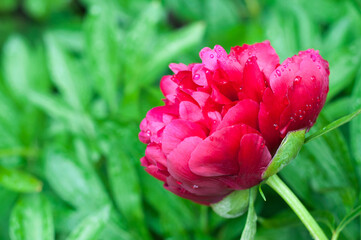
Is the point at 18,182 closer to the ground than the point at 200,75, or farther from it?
closer to the ground

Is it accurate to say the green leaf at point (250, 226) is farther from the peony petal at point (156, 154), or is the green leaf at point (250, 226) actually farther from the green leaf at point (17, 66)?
the green leaf at point (17, 66)

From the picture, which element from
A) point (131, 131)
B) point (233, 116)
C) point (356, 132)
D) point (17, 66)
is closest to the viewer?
point (233, 116)

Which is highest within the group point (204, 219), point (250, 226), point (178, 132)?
point (178, 132)

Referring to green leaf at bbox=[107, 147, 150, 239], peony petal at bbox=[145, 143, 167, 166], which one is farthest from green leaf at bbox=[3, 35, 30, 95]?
peony petal at bbox=[145, 143, 167, 166]

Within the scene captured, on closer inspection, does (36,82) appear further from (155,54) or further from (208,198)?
(208,198)

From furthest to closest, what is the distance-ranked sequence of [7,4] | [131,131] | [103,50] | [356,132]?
[7,4] → [103,50] → [131,131] → [356,132]

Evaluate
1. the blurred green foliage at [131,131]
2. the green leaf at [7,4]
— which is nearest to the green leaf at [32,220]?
the blurred green foliage at [131,131]

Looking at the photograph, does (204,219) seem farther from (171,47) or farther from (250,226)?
(171,47)

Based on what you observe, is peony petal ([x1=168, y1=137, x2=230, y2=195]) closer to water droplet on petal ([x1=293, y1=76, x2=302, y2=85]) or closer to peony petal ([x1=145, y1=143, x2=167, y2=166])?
peony petal ([x1=145, y1=143, x2=167, y2=166])

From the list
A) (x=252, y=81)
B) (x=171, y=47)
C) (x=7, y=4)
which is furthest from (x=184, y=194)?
(x=7, y=4)
